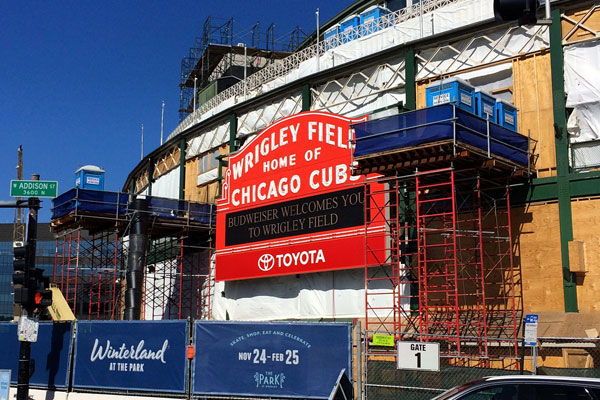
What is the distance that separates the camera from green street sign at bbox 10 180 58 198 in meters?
20.9

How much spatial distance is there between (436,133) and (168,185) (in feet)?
85.2

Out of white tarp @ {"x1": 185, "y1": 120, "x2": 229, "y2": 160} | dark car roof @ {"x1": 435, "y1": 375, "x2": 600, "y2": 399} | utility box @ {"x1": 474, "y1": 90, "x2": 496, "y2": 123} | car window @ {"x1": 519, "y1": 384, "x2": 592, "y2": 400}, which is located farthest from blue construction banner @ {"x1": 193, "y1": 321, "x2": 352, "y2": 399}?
white tarp @ {"x1": 185, "y1": 120, "x2": 229, "y2": 160}

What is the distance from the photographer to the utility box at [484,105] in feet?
74.7

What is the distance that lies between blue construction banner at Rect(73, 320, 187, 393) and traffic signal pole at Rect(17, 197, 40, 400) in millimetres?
1258

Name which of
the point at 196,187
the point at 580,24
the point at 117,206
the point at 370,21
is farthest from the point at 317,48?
the point at 580,24

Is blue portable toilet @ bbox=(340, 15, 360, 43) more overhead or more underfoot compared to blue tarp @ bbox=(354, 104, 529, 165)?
more overhead

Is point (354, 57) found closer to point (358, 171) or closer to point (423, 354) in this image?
point (358, 171)

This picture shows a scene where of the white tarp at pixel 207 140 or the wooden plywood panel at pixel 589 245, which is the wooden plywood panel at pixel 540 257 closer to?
the wooden plywood panel at pixel 589 245

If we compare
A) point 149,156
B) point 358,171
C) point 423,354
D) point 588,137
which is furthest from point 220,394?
point 149,156

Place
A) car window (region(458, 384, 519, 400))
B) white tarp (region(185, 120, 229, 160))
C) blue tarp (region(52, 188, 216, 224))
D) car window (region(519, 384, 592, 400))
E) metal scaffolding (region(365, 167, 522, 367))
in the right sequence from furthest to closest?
white tarp (region(185, 120, 229, 160)) → blue tarp (region(52, 188, 216, 224)) → metal scaffolding (region(365, 167, 522, 367)) → car window (region(458, 384, 519, 400)) → car window (region(519, 384, 592, 400))

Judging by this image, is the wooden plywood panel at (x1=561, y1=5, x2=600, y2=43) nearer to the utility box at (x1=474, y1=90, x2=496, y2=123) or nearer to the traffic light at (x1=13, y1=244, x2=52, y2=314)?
the utility box at (x1=474, y1=90, x2=496, y2=123)

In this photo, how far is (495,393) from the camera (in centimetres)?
937

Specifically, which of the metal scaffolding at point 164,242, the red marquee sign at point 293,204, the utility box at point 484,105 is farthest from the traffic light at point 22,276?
the utility box at point 484,105

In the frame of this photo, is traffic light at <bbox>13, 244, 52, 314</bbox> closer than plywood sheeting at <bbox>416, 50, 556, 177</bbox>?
Yes
